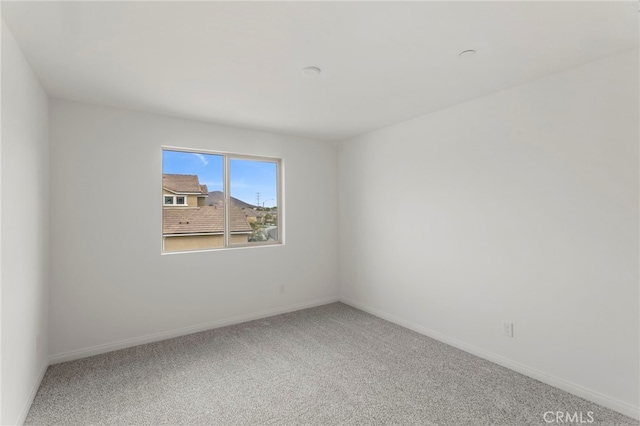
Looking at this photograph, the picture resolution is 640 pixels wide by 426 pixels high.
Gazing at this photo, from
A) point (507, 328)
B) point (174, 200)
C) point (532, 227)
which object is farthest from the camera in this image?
point (174, 200)

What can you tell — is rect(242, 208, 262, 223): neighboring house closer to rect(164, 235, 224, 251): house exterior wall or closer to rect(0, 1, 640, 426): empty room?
rect(0, 1, 640, 426): empty room

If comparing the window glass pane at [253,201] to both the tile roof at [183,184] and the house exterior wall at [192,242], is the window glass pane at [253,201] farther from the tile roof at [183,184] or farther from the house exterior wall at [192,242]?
the tile roof at [183,184]

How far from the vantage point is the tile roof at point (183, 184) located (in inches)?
137

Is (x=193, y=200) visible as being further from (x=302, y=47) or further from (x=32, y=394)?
(x=302, y=47)

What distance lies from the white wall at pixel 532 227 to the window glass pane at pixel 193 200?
2.10 meters

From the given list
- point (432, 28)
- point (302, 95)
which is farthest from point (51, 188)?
point (432, 28)

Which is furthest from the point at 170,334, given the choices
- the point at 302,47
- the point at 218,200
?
the point at 302,47

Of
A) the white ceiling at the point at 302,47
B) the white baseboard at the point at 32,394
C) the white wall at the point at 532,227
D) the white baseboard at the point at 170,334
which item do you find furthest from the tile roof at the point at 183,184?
the white wall at the point at 532,227

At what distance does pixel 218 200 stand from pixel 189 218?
1.31ft

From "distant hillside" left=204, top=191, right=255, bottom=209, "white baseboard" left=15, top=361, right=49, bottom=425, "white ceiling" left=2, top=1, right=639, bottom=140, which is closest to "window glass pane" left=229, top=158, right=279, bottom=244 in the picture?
"distant hillside" left=204, top=191, right=255, bottom=209

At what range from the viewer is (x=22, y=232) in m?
2.04

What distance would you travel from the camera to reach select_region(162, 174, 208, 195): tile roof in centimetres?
349

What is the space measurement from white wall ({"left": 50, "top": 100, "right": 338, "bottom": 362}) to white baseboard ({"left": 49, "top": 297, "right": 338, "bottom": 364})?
0.4 inches

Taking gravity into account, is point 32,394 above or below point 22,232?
below
